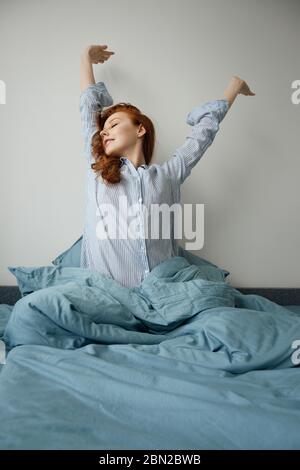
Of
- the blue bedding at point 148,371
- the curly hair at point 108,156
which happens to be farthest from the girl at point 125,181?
the blue bedding at point 148,371

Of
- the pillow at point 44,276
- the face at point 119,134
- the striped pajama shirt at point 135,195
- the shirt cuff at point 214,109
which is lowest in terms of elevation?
the pillow at point 44,276

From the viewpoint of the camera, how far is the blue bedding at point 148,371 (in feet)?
1.66

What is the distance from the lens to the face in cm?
136

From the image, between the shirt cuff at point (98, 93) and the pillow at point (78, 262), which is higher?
the shirt cuff at point (98, 93)

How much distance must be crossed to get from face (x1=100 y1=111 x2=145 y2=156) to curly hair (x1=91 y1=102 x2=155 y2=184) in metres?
0.02

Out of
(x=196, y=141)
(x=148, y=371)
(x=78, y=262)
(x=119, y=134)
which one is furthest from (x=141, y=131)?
(x=148, y=371)

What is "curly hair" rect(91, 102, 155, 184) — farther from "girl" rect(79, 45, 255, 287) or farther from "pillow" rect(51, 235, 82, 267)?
"pillow" rect(51, 235, 82, 267)

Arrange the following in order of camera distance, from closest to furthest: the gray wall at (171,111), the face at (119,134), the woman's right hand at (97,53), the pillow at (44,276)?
the pillow at (44,276)
the face at (119,134)
the woman's right hand at (97,53)
the gray wall at (171,111)

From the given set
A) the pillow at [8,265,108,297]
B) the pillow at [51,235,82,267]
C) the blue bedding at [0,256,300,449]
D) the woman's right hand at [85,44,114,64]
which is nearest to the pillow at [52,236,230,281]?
the pillow at [51,235,82,267]

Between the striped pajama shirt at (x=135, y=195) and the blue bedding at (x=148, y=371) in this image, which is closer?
the blue bedding at (x=148, y=371)

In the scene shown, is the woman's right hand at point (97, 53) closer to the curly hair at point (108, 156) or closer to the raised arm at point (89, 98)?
the raised arm at point (89, 98)

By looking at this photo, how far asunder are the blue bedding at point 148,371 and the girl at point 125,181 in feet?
0.46

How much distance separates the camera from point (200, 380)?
675mm
